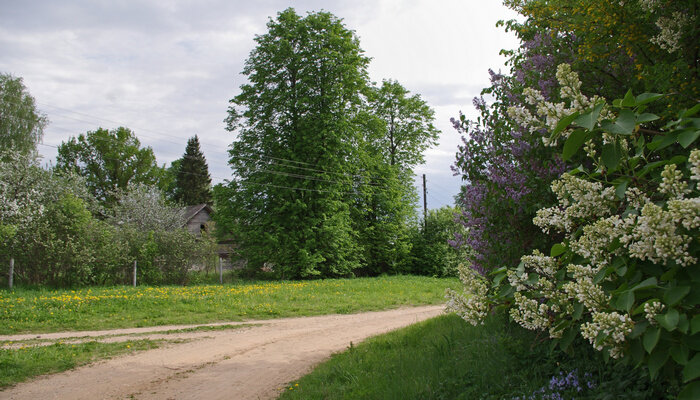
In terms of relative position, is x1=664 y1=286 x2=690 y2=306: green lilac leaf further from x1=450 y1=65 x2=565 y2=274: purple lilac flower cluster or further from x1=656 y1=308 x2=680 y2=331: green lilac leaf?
x1=450 y1=65 x2=565 y2=274: purple lilac flower cluster

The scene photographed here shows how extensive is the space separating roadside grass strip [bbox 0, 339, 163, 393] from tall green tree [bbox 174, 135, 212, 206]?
48652mm

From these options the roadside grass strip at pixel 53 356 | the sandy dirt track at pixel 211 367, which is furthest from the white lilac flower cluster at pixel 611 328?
the roadside grass strip at pixel 53 356

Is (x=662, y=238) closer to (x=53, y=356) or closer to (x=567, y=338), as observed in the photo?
(x=567, y=338)

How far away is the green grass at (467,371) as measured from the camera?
3.77 metres

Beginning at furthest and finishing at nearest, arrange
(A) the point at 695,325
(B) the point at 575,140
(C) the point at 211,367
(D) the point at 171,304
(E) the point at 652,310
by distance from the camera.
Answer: (D) the point at 171,304, (C) the point at 211,367, (B) the point at 575,140, (E) the point at 652,310, (A) the point at 695,325

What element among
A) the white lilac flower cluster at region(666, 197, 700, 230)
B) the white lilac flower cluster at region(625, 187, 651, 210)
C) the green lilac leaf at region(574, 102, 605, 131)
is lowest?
the white lilac flower cluster at region(666, 197, 700, 230)

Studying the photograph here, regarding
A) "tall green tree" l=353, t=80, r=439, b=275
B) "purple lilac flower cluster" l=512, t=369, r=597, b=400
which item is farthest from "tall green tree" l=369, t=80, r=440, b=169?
"purple lilac flower cluster" l=512, t=369, r=597, b=400

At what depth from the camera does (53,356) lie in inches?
315

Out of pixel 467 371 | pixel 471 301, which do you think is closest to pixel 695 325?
pixel 471 301

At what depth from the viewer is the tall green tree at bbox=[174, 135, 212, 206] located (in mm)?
57094

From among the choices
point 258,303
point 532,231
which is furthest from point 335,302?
point 532,231

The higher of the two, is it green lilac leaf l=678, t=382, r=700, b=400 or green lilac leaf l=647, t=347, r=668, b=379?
green lilac leaf l=647, t=347, r=668, b=379

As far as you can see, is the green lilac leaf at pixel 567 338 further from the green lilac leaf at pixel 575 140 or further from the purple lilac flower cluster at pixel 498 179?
the purple lilac flower cluster at pixel 498 179

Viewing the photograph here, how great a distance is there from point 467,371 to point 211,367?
463cm
